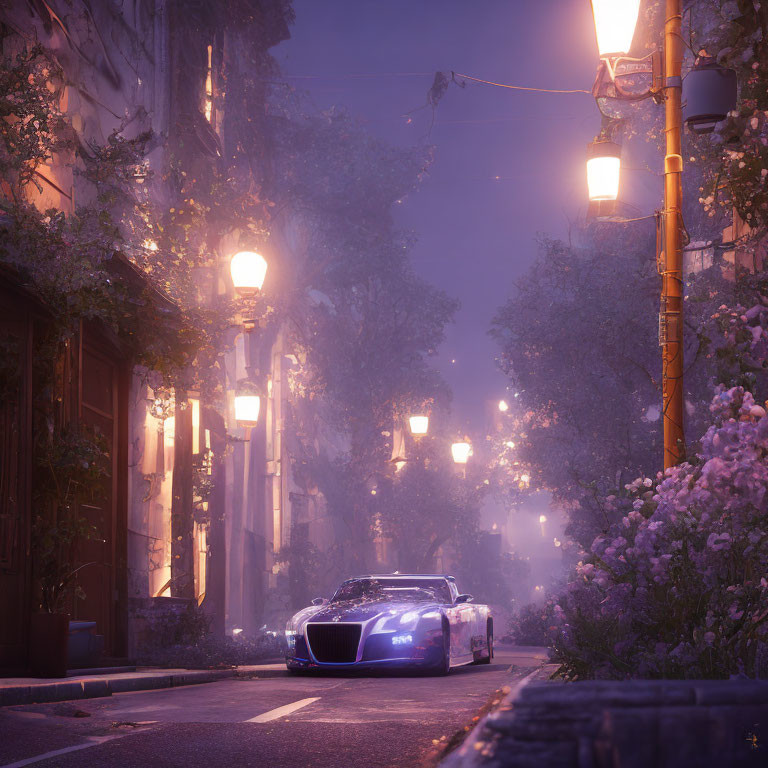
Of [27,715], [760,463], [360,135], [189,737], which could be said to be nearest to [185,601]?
[27,715]

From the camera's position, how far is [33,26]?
1324cm

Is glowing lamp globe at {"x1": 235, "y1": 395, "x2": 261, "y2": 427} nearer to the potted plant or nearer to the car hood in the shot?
the car hood

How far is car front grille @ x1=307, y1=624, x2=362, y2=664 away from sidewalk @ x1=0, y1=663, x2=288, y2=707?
1.24 m

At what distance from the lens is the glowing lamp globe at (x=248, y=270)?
1611cm

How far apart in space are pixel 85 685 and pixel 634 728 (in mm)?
8231

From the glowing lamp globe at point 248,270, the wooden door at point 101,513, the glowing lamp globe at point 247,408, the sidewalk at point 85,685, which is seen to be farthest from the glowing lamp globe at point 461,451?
the sidewalk at point 85,685

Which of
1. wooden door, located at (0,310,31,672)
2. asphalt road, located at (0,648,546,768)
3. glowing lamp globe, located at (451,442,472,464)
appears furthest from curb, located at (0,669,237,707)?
glowing lamp globe, located at (451,442,472,464)

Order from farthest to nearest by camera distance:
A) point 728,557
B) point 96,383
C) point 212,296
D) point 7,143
A: point 212,296 → point 96,383 → point 7,143 → point 728,557

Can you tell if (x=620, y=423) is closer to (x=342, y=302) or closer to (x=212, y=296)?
(x=212, y=296)

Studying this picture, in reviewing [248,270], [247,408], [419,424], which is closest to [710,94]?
[248,270]

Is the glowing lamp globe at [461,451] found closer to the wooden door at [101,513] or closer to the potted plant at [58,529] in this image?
the wooden door at [101,513]

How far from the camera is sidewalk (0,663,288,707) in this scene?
8820mm

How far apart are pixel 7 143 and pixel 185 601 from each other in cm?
814

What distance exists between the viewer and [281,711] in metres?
8.27
